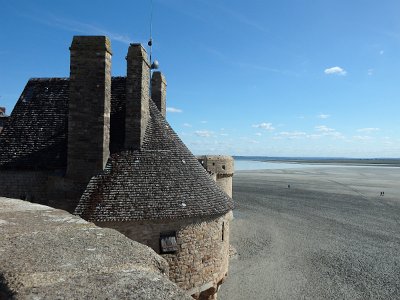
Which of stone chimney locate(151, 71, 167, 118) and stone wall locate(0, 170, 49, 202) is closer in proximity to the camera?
stone wall locate(0, 170, 49, 202)

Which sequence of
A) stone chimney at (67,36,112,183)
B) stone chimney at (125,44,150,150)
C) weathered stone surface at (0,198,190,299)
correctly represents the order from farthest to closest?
stone chimney at (125,44,150,150), stone chimney at (67,36,112,183), weathered stone surface at (0,198,190,299)

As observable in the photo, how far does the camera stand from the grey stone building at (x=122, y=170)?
34.4 feet

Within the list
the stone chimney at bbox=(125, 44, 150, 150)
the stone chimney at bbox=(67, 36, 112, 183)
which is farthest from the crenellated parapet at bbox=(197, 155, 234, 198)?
the stone chimney at bbox=(67, 36, 112, 183)

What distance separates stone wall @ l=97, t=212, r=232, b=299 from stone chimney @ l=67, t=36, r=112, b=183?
8.76ft

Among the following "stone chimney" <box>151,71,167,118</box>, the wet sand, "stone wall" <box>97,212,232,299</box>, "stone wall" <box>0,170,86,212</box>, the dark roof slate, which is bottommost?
the wet sand

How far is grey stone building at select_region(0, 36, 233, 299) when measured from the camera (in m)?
10.5

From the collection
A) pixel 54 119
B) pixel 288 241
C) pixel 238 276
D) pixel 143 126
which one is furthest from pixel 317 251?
pixel 54 119

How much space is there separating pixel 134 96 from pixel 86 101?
5.23 feet

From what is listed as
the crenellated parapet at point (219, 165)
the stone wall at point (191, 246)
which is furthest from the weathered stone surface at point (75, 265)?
the crenellated parapet at point (219, 165)

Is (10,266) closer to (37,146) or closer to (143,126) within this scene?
(143,126)

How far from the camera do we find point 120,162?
1181cm

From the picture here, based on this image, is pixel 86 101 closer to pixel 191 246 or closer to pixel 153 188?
pixel 153 188

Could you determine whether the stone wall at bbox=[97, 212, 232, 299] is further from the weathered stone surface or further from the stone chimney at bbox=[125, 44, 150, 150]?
the weathered stone surface

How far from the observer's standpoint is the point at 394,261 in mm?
20953
